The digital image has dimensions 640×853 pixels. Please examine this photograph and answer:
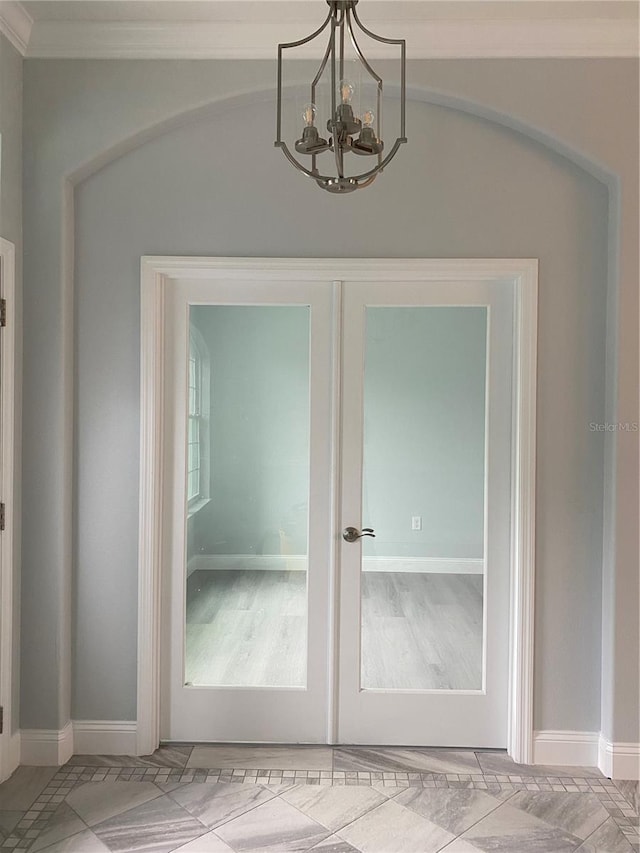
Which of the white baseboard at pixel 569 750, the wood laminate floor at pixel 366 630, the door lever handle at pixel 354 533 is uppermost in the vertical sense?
the door lever handle at pixel 354 533

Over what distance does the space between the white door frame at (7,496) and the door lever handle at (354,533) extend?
1.41 metres

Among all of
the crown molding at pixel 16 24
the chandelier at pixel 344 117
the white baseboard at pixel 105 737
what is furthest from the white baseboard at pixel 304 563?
the crown molding at pixel 16 24

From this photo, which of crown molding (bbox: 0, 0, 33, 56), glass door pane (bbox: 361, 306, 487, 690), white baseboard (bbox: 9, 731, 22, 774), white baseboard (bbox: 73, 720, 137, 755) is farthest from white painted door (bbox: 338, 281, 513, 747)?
crown molding (bbox: 0, 0, 33, 56)

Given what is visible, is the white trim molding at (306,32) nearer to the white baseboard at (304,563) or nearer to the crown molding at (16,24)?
the crown molding at (16,24)

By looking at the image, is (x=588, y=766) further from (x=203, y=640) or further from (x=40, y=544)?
(x=40, y=544)

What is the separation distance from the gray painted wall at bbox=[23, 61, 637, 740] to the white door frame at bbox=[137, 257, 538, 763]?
60 millimetres

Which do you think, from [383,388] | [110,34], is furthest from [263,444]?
[110,34]

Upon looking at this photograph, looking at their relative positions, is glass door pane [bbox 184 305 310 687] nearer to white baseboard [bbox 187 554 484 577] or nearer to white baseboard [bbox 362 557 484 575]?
white baseboard [bbox 187 554 484 577]

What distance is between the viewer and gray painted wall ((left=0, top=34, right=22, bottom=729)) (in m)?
2.61

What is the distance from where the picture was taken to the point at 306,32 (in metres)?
2.64

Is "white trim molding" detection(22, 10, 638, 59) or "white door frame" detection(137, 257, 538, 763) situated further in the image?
"white door frame" detection(137, 257, 538, 763)

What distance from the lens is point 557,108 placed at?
2.69 metres

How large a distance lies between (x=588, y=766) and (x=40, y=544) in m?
2.53

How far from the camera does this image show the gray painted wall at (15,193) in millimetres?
2607
